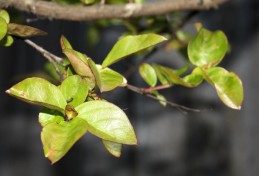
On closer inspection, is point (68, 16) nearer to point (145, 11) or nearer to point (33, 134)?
point (145, 11)

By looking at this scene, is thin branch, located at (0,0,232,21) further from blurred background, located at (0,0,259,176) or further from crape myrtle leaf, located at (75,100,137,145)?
blurred background, located at (0,0,259,176)

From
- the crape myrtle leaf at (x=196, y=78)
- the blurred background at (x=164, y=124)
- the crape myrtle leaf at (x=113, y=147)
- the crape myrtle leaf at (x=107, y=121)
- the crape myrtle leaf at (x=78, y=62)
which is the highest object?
the crape myrtle leaf at (x=78, y=62)

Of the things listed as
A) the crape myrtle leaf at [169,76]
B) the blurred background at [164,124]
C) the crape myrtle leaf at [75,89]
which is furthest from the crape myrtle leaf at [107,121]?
the blurred background at [164,124]

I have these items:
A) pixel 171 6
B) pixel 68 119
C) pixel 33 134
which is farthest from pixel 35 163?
pixel 68 119

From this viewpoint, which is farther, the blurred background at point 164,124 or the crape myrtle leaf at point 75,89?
the blurred background at point 164,124

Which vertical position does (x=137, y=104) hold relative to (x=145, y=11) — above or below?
below

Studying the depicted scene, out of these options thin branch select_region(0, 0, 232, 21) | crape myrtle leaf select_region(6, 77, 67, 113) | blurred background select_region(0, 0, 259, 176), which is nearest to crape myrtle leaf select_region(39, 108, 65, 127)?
crape myrtle leaf select_region(6, 77, 67, 113)

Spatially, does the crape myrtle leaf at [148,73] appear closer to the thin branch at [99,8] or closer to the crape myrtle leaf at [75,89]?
the thin branch at [99,8]
